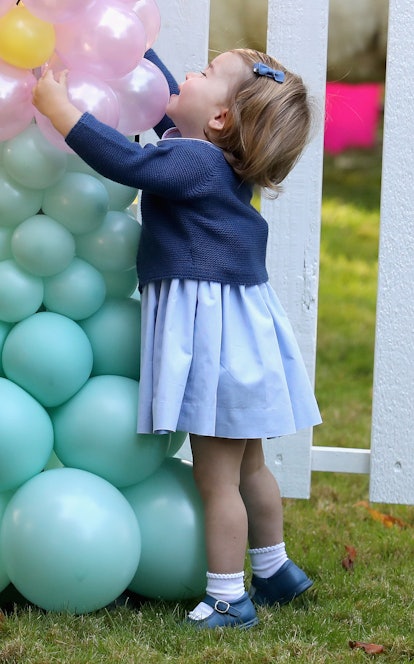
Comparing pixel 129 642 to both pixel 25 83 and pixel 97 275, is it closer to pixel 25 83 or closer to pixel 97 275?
pixel 97 275

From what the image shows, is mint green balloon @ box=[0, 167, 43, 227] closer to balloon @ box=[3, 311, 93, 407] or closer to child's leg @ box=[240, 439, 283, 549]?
balloon @ box=[3, 311, 93, 407]

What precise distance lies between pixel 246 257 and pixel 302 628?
0.81 meters

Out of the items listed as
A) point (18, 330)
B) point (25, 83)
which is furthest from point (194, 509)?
point (25, 83)

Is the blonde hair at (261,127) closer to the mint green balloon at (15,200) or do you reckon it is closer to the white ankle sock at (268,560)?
the mint green balloon at (15,200)

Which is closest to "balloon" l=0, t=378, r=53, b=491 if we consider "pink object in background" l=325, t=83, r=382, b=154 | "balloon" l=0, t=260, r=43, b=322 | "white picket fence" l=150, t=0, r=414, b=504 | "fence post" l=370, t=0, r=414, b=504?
"balloon" l=0, t=260, r=43, b=322

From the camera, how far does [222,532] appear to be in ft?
7.54

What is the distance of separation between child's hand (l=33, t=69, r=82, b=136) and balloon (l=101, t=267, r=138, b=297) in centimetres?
38

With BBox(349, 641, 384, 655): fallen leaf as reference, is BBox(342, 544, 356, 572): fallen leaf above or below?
below

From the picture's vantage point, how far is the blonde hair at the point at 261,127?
2.30 meters

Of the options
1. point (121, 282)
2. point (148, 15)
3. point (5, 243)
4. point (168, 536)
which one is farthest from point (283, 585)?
point (148, 15)

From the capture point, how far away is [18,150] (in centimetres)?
221

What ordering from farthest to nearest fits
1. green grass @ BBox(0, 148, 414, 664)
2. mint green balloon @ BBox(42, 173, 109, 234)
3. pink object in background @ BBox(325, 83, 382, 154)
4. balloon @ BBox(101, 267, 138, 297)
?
1. pink object in background @ BBox(325, 83, 382, 154)
2. balloon @ BBox(101, 267, 138, 297)
3. mint green balloon @ BBox(42, 173, 109, 234)
4. green grass @ BBox(0, 148, 414, 664)

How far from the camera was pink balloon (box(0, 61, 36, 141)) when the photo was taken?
2.14 m

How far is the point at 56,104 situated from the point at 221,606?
1106 millimetres
